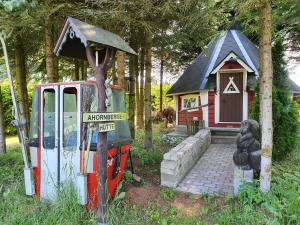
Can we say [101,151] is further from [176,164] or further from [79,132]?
[176,164]

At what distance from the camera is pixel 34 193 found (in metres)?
4.21

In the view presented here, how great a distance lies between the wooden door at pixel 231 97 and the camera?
33.0ft

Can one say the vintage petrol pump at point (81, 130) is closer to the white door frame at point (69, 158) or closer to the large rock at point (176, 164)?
the white door frame at point (69, 158)

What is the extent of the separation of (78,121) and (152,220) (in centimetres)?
185

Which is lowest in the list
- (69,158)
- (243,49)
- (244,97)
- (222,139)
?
(222,139)

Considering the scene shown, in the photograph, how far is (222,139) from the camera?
982cm

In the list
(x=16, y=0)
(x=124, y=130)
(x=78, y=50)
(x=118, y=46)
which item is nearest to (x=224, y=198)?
(x=124, y=130)

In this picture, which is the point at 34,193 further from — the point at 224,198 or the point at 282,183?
the point at 282,183

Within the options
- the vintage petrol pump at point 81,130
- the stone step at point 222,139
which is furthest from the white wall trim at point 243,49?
the vintage petrol pump at point 81,130

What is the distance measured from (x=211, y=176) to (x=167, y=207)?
1.85m

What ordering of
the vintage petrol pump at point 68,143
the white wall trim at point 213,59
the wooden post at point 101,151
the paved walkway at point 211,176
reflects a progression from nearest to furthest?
the wooden post at point 101,151, the vintage petrol pump at point 68,143, the paved walkway at point 211,176, the white wall trim at point 213,59

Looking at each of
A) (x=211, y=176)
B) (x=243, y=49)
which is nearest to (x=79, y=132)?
(x=211, y=176)

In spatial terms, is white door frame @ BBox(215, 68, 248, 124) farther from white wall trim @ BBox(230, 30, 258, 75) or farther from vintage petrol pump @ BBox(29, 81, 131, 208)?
vintage petrol pump @ BBox(29, 81, 131, 208)

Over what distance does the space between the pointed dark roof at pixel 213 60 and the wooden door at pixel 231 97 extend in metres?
0.70
